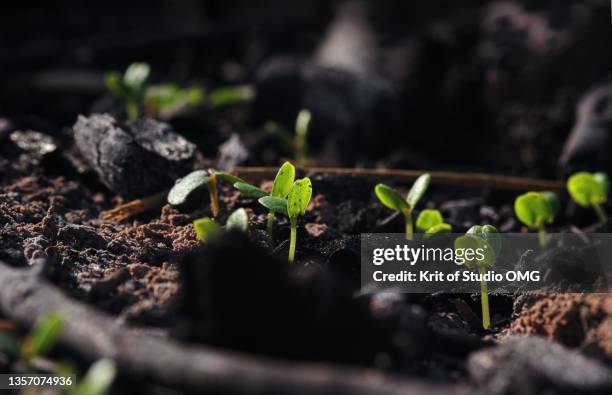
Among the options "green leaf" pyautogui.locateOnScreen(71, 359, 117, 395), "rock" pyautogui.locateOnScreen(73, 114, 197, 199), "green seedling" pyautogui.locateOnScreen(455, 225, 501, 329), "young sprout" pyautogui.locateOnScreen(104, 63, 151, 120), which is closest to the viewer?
"green leaf" pyautogui.locateOnScreen(71, 359, 117, 395)

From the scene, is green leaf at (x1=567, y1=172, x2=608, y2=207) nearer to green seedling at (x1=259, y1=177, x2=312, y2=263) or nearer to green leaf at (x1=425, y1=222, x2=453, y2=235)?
green leaf at (x1=425, y1=222, x2=453, y2=235)

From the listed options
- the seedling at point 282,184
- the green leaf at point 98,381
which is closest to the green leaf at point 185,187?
the seedling at point 282,184

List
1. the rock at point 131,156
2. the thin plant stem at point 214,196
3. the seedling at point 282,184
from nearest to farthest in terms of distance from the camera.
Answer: the seedling at point 282,184 → the thin plant stem at point 214,196 → the rock at point 131,156

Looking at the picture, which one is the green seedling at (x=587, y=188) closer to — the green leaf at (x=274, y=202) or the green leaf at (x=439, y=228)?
the green leaf at (x=439, y=228)

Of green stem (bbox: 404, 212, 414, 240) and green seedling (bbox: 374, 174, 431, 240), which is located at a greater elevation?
green seedling (bbox: 374, 174, 431, 240)

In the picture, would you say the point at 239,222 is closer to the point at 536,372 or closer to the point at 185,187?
the point at 185,187

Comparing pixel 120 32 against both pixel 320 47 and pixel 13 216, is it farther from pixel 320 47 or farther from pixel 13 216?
pixel 13 216

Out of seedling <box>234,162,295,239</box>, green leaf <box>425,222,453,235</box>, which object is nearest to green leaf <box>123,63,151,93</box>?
seedling <box>234,162,295,239</box>

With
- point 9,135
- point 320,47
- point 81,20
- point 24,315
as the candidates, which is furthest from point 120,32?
point 24,315
